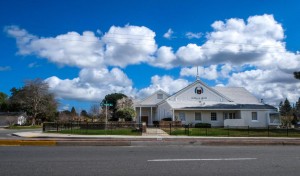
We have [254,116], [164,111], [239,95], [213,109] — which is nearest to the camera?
[213,109]

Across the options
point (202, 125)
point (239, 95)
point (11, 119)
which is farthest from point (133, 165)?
point (11, 119)

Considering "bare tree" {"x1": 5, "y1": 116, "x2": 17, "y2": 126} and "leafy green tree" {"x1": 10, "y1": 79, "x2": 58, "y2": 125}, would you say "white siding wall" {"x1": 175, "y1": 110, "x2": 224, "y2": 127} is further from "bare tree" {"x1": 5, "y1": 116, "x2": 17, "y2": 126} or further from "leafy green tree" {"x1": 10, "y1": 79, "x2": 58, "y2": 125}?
"bare tree" {"x1": 5, "y1": 116, "x2": 17, "y2": 126}

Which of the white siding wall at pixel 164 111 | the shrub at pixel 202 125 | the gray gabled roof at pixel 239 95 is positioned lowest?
the shrub at pixel 202 125

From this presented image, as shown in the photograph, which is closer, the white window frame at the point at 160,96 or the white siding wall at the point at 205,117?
the white siding wall at the point at 205,117

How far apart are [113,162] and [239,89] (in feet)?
167

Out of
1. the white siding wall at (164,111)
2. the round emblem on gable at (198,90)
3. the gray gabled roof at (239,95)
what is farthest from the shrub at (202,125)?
the gray gabled roof at (239,95)

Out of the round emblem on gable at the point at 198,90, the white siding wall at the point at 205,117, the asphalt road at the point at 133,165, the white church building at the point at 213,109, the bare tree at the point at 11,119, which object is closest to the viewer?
the asphalt road at the point at 133,165

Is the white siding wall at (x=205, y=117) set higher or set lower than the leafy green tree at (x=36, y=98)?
lower

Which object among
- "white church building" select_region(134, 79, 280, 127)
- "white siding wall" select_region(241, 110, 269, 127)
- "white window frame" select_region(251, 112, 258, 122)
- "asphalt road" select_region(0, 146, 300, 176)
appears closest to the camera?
"asphalt road" select_region(0, 146, 300, 176)

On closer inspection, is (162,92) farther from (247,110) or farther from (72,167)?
(72,167)

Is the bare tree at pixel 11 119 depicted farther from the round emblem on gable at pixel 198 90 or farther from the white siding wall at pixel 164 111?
the round emblem on gable at pixel 198 90

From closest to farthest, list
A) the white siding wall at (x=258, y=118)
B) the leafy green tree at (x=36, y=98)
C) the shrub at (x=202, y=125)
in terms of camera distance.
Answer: the shrub at (x=202, y=125)
the white siding wall at (x=258, y=118)
the leafy green tree at (x=36, y=98)

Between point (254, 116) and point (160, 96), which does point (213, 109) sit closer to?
point (254, 116)

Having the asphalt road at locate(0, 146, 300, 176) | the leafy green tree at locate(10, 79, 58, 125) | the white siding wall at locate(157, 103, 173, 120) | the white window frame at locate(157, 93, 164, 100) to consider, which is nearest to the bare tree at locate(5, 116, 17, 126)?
the leafy green tree at locate(10, 79, 58, 125)
